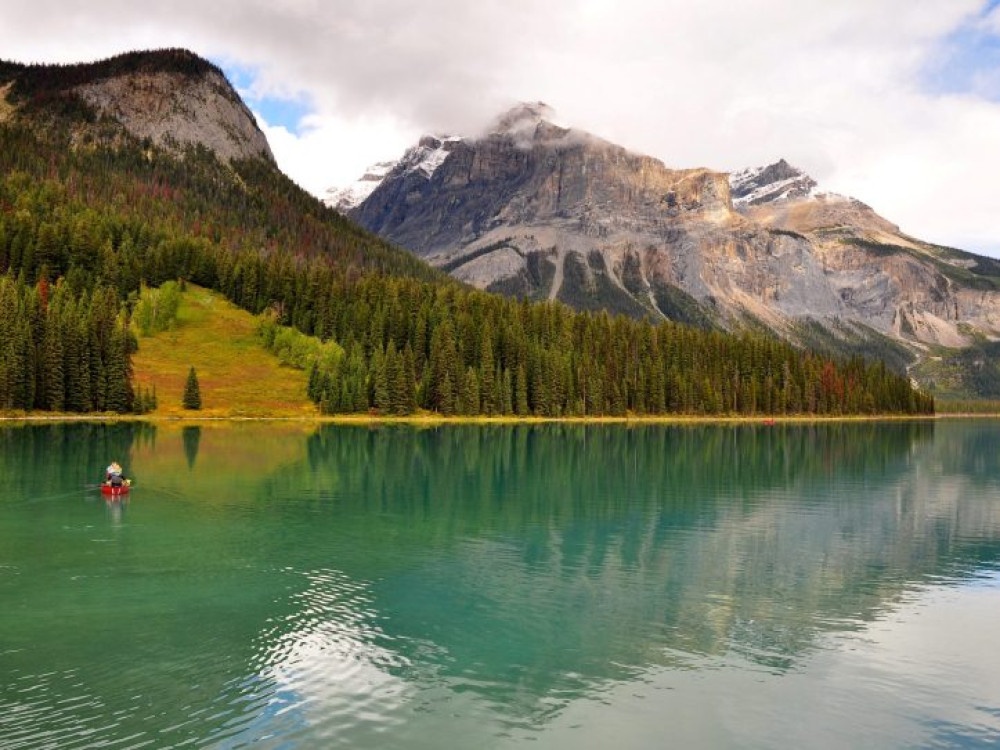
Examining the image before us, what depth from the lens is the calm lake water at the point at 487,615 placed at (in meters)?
26.2

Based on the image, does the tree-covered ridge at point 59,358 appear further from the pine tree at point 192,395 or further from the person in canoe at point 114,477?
the person in canoe at point 114,477

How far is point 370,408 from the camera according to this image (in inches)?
7721

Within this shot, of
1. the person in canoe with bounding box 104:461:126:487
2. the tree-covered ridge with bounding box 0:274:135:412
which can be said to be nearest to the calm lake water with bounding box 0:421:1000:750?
the person in canoe with bounding box 104:461:126:487

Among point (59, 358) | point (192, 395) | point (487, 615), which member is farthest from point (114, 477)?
point (192, 395)

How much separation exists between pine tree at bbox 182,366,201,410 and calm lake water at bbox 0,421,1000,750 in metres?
93.8

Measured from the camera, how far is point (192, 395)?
178 metres

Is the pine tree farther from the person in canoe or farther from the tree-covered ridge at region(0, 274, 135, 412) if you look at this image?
the person in canoe

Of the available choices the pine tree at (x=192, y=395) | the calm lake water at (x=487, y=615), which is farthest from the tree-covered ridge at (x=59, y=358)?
the calm lake water at (x=487, y=615)

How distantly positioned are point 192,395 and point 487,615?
155528 millimetres

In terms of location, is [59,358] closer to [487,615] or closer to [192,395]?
[192,395]

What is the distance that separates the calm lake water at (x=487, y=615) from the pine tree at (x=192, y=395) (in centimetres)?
9381

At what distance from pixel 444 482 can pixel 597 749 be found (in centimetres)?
6300

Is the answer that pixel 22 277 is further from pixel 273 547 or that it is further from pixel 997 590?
pixel 997 590

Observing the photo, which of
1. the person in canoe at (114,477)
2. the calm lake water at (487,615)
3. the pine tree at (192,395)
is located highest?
the pine tree at (192,395)
